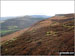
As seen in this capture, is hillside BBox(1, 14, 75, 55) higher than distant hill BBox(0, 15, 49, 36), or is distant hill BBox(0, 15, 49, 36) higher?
distant hill BBox(0, 15, 49, 36)

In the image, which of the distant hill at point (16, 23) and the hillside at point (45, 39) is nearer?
the hillside at point (45, 39)

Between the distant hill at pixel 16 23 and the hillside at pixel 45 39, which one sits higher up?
the distant hill at pixel 16 23

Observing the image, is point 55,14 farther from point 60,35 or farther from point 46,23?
point 60,35

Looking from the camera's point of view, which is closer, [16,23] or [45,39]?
[45,39]

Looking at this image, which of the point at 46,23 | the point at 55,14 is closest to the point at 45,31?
the point at 46,23

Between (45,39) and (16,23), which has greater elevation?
(16,23)
